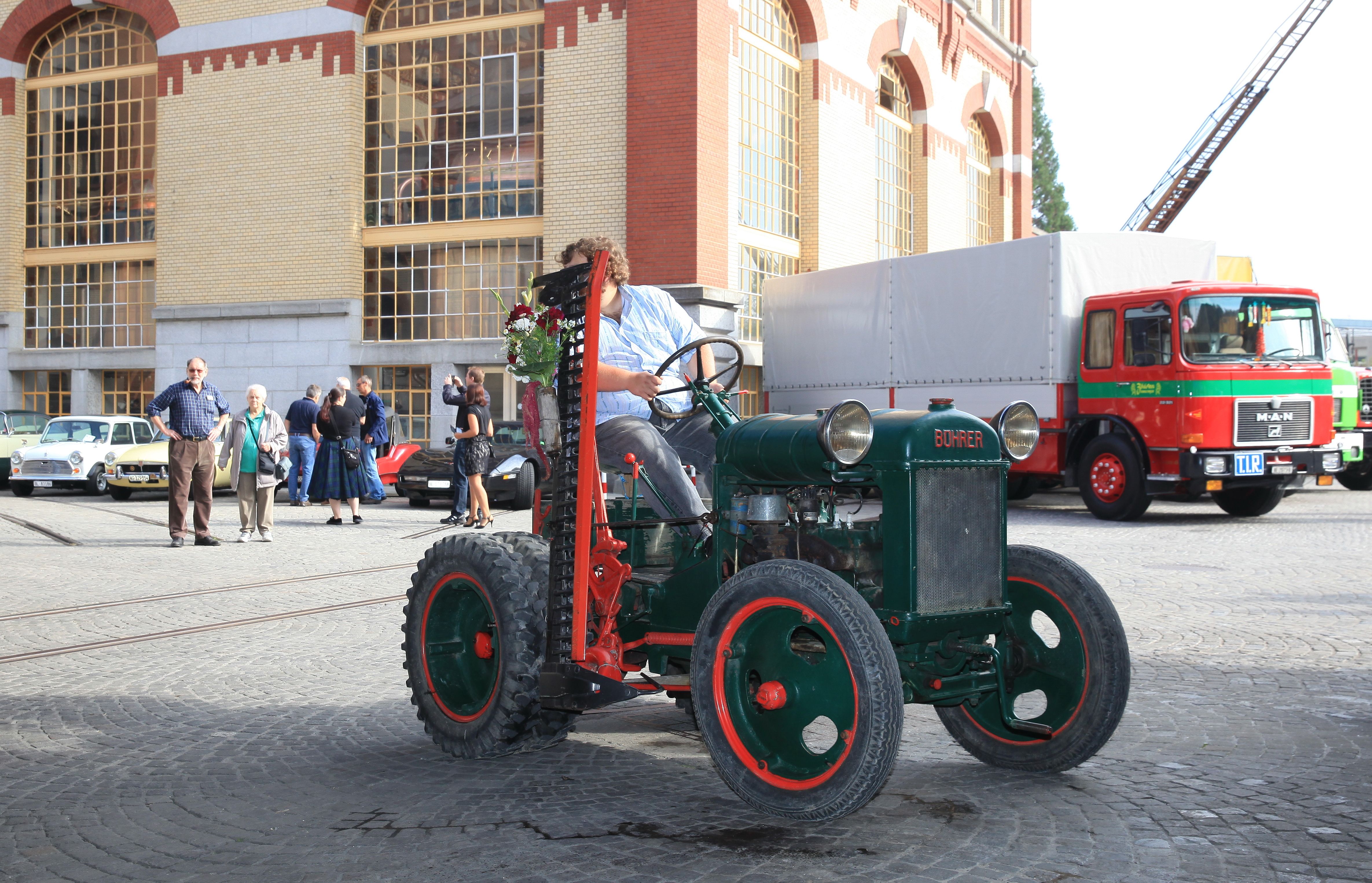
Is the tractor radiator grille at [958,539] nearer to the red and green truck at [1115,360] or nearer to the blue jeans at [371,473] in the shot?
the red and green truck at [1115,360]

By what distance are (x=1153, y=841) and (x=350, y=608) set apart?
5.93 meters

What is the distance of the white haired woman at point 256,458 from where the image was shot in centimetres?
1318

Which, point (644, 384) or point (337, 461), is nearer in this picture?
point (644, 384)

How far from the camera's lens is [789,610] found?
12.4ft

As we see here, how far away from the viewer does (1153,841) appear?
3.60 m

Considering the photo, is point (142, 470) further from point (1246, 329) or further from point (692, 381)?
point (692, 381)

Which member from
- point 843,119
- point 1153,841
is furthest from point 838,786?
point 843,119

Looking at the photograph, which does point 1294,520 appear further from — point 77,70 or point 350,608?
point 77,70

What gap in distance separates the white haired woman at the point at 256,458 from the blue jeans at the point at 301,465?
270cm

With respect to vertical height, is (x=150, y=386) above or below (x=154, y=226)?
below

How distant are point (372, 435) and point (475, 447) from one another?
252 cm

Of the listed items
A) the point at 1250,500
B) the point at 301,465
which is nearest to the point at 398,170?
the point at 301,465

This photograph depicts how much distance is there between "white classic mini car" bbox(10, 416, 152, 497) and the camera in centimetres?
2108

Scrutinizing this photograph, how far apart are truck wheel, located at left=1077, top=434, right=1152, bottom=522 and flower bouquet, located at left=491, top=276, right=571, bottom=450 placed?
11823 mm
